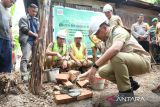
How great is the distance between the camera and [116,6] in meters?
11.4

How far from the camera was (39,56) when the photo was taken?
4848 mm

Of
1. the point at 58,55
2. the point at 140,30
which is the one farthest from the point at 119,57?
the point at 140,30

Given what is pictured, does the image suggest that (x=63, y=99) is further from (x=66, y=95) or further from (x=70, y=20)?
(x=70, y=20)

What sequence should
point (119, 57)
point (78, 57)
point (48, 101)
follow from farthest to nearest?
point (78, 57) → point (48, 101) → point (119, 57)

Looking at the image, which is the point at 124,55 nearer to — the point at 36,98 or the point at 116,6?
the point at 36,98

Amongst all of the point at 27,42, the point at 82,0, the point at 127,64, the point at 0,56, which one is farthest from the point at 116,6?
the point at 127,64

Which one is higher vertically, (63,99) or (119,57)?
(119,57)

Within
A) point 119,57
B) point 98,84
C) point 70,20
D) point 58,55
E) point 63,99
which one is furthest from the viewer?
point 70,20

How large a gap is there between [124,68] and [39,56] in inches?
66.0

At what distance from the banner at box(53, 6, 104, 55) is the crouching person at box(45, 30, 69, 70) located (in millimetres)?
1911

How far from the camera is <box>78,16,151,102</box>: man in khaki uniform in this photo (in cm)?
383

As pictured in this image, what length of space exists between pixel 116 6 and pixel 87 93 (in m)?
7.40

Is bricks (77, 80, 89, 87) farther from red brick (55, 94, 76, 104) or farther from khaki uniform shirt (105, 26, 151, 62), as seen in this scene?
khaki uniform shirt (105, 26, 151, 62)

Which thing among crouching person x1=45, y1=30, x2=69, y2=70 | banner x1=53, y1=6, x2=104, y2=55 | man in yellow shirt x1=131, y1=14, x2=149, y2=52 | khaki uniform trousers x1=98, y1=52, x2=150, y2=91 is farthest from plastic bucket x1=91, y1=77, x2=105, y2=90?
man in yellow shirt x1=131, y1=14, x2=149, y2=52
